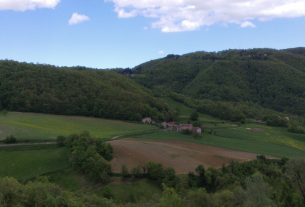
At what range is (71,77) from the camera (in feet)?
461

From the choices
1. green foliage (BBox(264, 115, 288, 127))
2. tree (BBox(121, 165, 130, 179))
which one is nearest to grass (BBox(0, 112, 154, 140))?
tree (BBox(121, 165, 130, 179))

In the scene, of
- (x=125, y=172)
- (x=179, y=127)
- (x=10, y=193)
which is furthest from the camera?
(x=179, y=127)

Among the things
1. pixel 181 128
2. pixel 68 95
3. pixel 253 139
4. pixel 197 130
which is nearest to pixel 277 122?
pixel 253 139

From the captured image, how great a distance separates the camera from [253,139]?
11669cm

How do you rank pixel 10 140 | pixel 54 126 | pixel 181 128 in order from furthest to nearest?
pixel 181 128
pixel 54 126
pixel 10 140

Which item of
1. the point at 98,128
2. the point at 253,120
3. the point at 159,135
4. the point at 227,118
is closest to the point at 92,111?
the point at 98,128

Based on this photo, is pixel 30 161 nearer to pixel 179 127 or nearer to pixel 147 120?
pixel 179 127

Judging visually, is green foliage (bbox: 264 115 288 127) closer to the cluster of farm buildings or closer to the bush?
the cluster of farm buildings

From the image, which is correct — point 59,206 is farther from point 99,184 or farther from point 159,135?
point 159,135

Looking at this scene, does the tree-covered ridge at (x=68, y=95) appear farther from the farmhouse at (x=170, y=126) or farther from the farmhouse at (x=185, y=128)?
the farmhouse at (x=185, y=128)

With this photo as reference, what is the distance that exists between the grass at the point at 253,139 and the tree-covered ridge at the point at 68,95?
60.3 ft

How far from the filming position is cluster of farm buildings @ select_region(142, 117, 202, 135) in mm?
111625

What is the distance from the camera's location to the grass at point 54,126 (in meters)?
97.8

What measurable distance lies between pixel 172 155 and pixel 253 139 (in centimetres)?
3213
